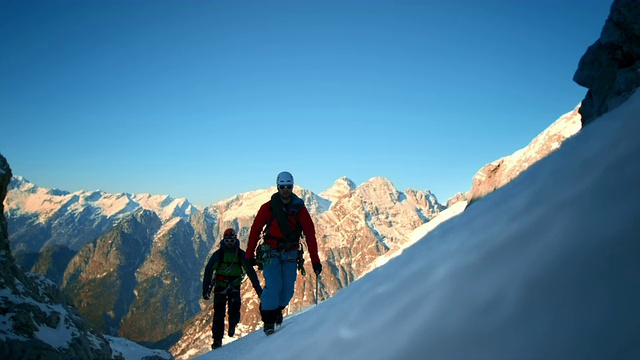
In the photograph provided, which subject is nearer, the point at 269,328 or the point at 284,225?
the point at 269,328

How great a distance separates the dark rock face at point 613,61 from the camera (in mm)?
12255

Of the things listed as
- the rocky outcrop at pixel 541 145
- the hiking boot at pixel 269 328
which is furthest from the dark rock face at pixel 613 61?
the rocky outcrop at pixel 541 145

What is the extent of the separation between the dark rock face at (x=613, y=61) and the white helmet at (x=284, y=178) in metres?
11.7

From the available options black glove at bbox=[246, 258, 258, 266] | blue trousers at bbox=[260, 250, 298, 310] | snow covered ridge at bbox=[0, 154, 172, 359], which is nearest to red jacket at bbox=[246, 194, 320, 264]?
black glove at bbox=[246, 258, 258, 266]

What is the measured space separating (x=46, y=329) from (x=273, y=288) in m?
6.44

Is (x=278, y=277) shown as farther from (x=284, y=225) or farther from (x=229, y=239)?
(x=229, y=239)

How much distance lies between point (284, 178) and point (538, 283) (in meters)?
5.90

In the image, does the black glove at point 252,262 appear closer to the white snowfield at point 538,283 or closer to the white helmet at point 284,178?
the white helmet at point 284,178

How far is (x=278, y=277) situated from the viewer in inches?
A: 257

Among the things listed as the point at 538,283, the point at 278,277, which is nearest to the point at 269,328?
the point at 278,277

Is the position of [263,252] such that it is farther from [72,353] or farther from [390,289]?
[72,353]

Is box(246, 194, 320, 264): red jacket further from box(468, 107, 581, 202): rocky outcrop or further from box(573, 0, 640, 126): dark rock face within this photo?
box(468, 107, 581, 202): rocky outcrop

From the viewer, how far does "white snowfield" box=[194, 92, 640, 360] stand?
1.05 metres

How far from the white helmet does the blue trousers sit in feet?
4.56
